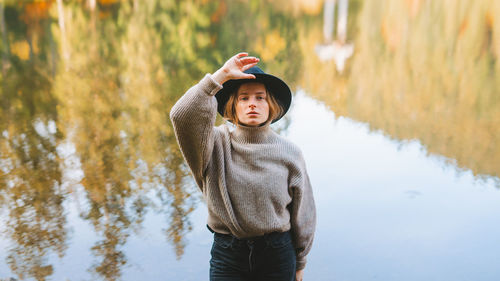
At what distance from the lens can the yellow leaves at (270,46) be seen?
39.5 feet

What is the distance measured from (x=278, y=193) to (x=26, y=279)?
2.12 m

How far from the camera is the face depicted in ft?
6.33

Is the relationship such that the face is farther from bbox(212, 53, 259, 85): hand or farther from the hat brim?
bbox(212, 53, 259, 85): hand

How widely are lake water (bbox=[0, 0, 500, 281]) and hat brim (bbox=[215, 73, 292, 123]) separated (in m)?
1.61

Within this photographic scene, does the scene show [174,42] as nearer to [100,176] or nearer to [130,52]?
[130,52]

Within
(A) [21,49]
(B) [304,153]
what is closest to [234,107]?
(B) [304,153]

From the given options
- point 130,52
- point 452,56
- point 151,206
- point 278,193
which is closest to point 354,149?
point 151,206

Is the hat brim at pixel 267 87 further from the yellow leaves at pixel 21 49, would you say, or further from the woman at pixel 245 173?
the yellow leaves at pixel 21 49

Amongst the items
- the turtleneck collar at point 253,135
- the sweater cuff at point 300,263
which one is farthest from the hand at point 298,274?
the turtleneck collar at point 253,135

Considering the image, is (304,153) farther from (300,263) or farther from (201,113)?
(201,113)

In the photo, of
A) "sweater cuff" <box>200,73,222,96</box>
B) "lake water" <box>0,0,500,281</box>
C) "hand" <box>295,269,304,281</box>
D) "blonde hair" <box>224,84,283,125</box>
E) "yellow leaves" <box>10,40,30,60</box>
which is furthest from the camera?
"yellow leaves" <box>10,40,30,60</box>

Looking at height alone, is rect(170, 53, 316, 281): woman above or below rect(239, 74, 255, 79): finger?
below

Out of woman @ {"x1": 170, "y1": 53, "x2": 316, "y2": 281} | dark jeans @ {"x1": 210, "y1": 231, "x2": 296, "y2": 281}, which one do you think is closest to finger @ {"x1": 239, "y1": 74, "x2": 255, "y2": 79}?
woman @ {"x1": 170, "y1": 53, "x2": 316, "y2": 281}

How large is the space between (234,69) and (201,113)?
0.67 ft
